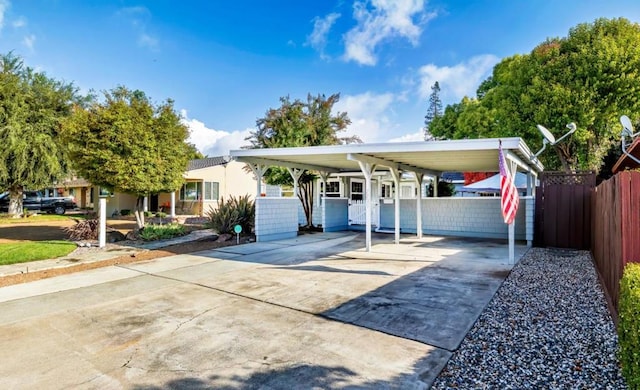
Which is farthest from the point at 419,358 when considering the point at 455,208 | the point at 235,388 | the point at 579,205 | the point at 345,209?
the point at 345,209

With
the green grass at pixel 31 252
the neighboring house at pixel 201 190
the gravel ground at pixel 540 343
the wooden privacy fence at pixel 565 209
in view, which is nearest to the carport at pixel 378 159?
the wooden privacy fence at pixel 565 209

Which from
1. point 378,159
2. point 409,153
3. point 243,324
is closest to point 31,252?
point 243,324

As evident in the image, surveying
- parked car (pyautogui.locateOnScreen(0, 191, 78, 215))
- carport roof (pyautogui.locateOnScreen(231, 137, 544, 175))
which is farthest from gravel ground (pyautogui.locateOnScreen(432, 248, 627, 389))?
parked car (pyautogui.locateOnScreen(0, 191, 78, 215))

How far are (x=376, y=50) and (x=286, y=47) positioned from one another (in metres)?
4.71

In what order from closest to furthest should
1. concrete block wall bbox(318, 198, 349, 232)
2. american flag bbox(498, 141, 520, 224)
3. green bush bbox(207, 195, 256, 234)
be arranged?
american flag bbox(498, 141, 520, 224)
green bush bbox(207, 195, 256, 234)
concrete block wall bbox(318, 198, 349, 232)

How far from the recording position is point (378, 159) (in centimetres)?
963

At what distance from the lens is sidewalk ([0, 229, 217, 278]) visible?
7004mm

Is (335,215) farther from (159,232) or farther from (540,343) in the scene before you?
(540,343)

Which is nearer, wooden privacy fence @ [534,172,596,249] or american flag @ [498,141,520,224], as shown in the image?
american flag @ [498,141,520,224]

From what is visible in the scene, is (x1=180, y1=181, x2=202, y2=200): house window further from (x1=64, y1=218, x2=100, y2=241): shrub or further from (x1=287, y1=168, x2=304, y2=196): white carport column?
(x1=64, y1=218, x2=100, y2=241): shrub

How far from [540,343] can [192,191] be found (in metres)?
22.2

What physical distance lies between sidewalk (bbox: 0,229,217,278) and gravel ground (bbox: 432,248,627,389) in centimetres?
790

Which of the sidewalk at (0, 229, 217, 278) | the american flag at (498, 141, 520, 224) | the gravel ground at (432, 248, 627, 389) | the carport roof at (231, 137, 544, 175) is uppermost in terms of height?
the carport roof at (231, 137, 544, 175)

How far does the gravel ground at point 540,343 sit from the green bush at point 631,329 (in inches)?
17.5
